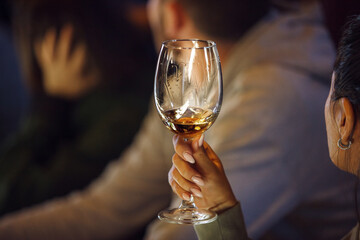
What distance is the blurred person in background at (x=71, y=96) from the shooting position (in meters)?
2.22

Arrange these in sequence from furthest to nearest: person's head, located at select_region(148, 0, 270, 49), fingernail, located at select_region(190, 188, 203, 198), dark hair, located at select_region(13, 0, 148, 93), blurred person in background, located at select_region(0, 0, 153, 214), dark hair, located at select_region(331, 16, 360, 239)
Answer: dark hair, located at select_region(13, 0, 148, 93), blurred person in background, located at select_region(0, 0, 153, 214), person's head, located at select_region(148, 0, 270, 49), fingernail, located at select_region(190, 188, 203, 198), dark hair, located at select_region(331, 16, 360, 239)

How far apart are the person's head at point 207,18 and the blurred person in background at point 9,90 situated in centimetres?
190

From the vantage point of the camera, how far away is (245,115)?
4.46ft

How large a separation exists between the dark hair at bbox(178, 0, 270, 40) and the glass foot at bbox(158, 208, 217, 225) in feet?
2.18

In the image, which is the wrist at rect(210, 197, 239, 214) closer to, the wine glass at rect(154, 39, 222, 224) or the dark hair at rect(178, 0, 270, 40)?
the wine glass at rect(154, 39, 222, 224)

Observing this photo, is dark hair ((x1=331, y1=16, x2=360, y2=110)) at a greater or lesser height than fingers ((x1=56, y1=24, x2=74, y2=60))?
greater

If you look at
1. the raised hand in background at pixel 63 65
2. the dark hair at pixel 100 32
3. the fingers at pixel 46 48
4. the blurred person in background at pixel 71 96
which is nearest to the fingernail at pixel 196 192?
the blurred person in background at pixel 71 96

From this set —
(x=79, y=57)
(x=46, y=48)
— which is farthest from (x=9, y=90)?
(x=79, y=57)

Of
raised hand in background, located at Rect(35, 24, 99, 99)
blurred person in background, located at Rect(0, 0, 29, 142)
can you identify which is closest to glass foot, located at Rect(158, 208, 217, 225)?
raised hand in background, located at Rect(35, 24, 99, 99)

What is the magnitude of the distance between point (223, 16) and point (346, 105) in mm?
709

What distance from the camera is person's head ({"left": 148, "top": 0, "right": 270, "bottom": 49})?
149 centimetres

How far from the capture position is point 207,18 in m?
1.49

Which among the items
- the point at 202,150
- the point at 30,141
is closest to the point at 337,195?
the point at 202,150

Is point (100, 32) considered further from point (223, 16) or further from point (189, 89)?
point (189, 89)
